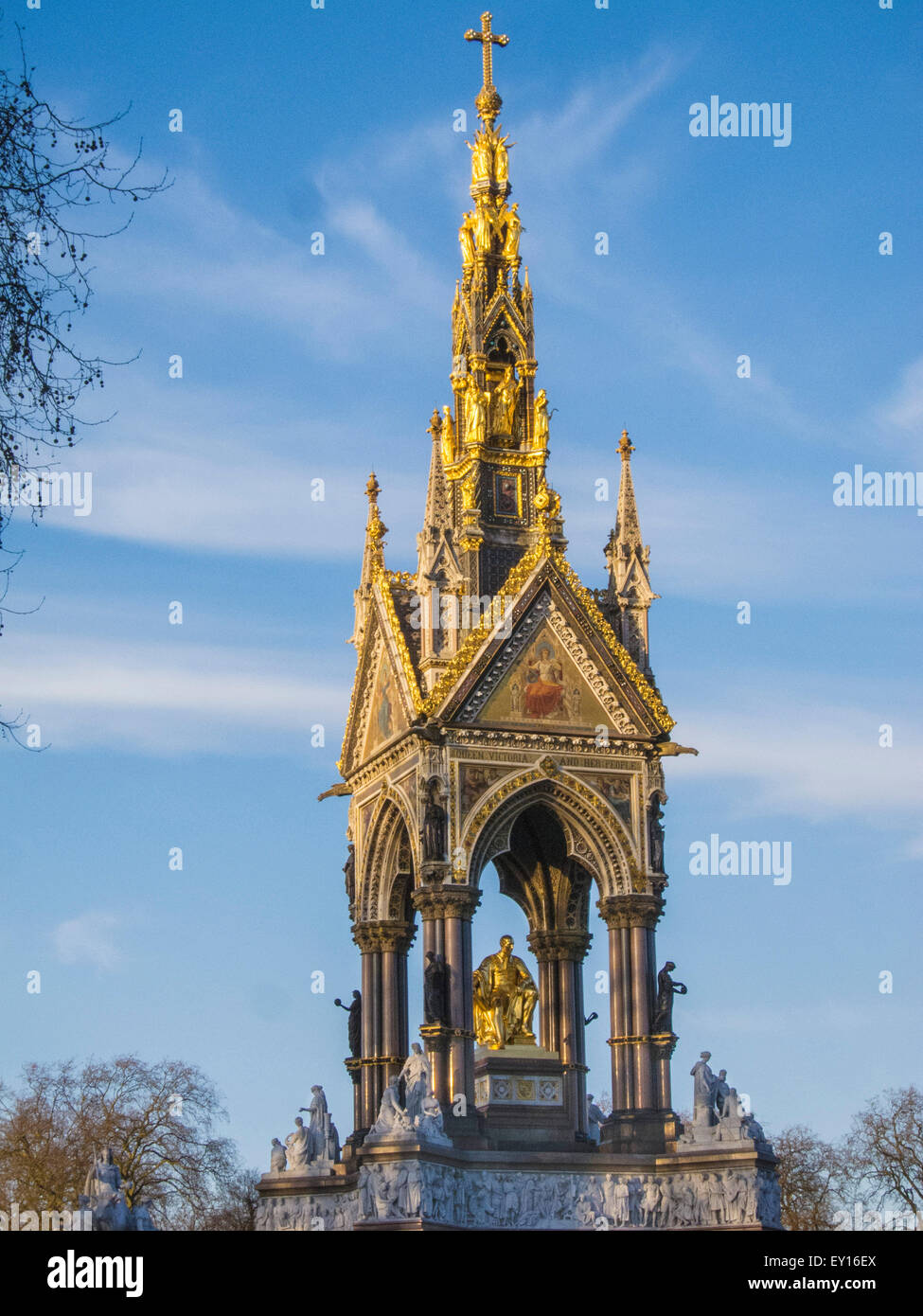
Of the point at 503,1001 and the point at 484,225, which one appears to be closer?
the point at 503,1001

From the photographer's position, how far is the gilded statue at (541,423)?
46969 millimetres

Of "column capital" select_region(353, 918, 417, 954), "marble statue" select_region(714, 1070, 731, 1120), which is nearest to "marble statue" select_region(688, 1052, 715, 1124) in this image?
"marble statue" select_region(714, 1070, 731, 1120)

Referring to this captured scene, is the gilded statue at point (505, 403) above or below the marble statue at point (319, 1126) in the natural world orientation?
above

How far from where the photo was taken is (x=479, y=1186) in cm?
4172

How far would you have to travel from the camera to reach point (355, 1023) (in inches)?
1836

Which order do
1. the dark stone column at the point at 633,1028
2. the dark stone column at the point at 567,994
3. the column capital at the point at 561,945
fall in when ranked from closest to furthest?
the dark stone column at the point at 633,1028
the dark stone column at the point at 567,994
the column capital at the point at 561,945

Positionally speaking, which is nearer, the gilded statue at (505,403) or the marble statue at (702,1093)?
the marble statue at (702,1093)

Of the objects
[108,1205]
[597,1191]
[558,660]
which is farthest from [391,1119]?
[558,660]

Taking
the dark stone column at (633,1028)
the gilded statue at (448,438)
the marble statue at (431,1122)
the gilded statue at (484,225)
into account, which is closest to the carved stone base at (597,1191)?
the marble statue at (431,1122)

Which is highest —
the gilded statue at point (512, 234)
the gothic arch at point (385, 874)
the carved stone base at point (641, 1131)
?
the gilded statue at point (512, 234)

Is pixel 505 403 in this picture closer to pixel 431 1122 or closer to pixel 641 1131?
pixel 641 1131

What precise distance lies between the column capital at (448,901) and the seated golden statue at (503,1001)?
212 centimetres

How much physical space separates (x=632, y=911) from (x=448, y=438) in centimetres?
897

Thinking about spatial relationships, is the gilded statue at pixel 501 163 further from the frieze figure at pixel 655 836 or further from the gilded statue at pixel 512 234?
the frieze figure at pixel 655 836
